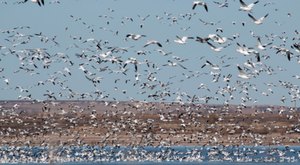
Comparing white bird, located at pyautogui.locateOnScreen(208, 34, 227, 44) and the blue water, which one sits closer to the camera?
white bird, located at pyautogui.locateOnScreen(208, 34, 227, 44)

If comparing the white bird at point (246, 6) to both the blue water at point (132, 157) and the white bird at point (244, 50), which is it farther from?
the blue water at point (132, 157)

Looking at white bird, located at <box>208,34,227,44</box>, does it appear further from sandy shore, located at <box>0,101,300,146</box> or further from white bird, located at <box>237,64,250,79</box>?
sandy shore, located at <box>0,101,300,146</box>

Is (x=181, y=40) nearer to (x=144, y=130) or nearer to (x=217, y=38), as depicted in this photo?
(x=217, y=38)

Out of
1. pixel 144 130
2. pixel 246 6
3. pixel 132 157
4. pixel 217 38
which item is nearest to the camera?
pixel 246 6

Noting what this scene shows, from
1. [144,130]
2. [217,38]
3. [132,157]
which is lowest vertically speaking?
[132,157]

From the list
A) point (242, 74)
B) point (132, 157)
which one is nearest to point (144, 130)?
point (132, 157)

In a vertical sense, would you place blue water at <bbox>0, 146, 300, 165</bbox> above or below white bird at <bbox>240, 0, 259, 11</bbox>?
below

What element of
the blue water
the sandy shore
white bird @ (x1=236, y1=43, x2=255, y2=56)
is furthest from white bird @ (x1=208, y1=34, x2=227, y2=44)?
the sandy shore

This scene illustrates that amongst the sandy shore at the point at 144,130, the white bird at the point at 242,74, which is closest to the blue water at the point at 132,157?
the sandy shore at the point at 144,130

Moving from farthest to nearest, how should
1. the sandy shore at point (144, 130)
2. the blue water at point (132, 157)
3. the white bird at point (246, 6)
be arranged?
the sandy shore at point (144, 130)
the blue water at point (132, 157)
the white bird at point (246, 6)

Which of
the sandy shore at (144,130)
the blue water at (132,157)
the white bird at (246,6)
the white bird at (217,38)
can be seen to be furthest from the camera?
the sandy shore at (144,130)

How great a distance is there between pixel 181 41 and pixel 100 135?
45.3 metres

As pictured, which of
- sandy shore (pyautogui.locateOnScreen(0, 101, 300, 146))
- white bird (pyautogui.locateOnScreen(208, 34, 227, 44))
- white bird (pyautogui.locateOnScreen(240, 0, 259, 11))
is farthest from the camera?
sandy shore (pyautogui.locateOnScreen(0, 101, 300, 146))

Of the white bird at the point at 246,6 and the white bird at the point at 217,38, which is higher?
the white bird at the point at 246,6
